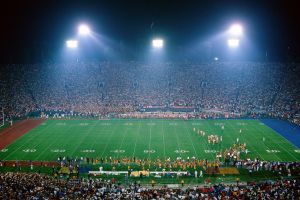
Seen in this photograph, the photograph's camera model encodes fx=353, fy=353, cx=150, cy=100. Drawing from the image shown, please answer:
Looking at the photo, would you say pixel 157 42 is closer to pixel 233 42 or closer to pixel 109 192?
pixel 233 42

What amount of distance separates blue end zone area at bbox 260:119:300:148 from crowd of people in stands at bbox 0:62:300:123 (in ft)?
9.47

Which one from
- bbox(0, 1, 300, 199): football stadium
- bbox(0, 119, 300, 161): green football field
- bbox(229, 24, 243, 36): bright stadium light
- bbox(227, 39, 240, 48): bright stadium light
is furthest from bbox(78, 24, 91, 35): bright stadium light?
bbox(227, 39, 240, 48): bright stadium light

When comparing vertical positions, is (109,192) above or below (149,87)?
below

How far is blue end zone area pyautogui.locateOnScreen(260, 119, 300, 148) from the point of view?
3331cm

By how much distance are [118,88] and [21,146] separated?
957 inches

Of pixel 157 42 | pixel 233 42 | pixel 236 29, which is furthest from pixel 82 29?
pixel 233 42

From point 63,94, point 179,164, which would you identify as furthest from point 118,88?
point 179,164

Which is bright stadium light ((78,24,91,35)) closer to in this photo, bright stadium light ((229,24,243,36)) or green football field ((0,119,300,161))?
green football field ((0,119,300,161))

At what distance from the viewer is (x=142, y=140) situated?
3338 centimetres

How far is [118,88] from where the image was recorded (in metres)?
54.6

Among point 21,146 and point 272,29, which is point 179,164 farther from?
point 272,29

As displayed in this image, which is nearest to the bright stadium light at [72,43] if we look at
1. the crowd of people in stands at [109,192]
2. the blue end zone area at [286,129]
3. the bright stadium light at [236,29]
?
the bright stadium light at [236,29]

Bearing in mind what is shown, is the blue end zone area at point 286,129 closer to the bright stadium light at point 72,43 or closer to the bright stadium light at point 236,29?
the bright stadium light at point 236,29

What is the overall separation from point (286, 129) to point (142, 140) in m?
15.6
